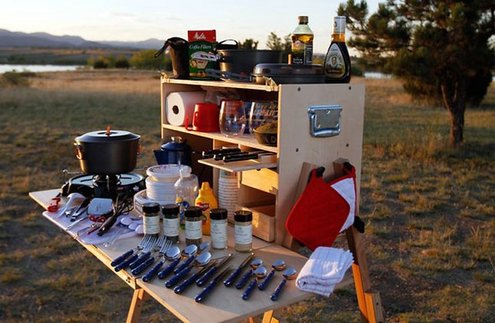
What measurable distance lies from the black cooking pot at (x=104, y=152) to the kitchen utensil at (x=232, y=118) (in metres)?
0.51

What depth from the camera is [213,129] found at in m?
2.83

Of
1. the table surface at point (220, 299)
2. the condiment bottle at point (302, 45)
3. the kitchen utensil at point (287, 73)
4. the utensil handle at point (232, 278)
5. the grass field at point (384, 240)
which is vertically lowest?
the grass field at point (384, 240)

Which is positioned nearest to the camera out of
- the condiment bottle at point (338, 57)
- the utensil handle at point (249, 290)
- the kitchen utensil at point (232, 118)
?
the utensil handle at point (249, 290)

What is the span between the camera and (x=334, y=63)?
7.88ft

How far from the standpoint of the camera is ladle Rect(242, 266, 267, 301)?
1.76m

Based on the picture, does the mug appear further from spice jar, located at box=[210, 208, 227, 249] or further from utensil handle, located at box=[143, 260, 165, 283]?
utensil handle, located at box=[143, 260, 165, 283]

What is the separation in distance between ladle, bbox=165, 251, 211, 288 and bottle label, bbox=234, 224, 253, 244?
15 centimetres

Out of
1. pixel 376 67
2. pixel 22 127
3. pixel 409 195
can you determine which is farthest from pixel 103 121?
pixel 409 195

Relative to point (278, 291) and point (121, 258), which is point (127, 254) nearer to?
point (121, 258)

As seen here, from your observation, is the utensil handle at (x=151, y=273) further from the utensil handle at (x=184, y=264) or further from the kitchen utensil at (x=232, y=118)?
the kitchen utensil at (x=232, y=118)

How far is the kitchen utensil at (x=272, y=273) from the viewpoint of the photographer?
6.02ft

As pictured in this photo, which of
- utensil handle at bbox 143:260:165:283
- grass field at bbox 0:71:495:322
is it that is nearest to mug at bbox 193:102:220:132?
utensil handle at bbox 143:260:165:283

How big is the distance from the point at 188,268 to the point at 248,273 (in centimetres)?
23

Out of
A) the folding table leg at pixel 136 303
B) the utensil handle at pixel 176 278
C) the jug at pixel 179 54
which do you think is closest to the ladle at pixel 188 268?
the utensil handle at pixel 176 278
